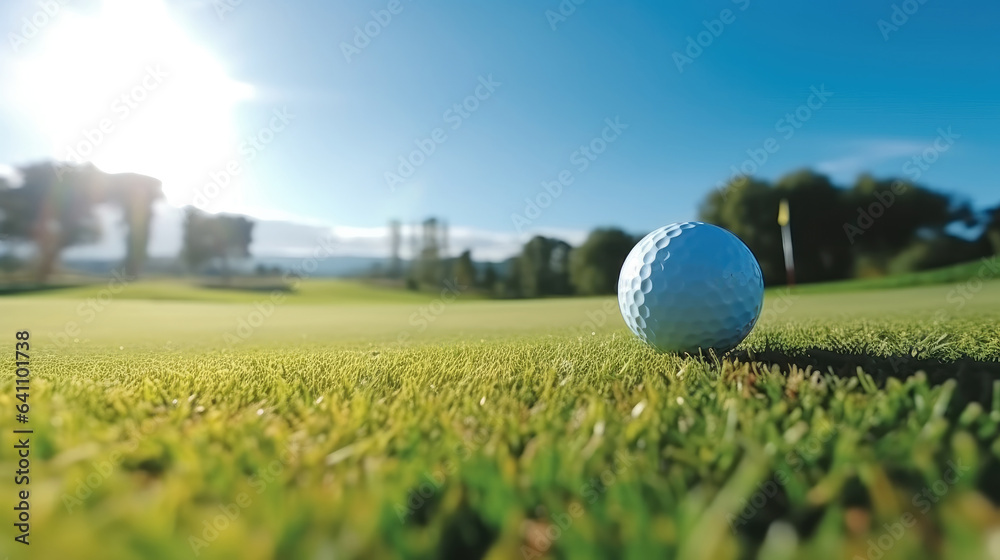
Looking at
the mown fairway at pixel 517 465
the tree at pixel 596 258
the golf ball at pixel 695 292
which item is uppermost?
the tree at pixel 596 258

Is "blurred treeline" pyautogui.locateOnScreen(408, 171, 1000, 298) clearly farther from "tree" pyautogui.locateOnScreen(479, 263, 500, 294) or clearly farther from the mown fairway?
the mown fairway

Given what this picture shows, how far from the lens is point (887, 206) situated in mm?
32000

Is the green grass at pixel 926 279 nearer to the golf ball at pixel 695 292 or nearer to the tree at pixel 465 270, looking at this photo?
the tree at pixel 465 270

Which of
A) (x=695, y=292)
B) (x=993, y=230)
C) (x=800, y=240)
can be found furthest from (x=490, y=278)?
(x=695, y=292)

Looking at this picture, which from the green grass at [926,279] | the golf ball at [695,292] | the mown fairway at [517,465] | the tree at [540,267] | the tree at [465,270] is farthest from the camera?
the tree at [465,270]

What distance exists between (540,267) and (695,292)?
25.4 m

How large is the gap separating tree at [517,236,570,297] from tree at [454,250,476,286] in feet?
8.46

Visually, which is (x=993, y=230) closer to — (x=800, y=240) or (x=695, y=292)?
(x=800, y=240)

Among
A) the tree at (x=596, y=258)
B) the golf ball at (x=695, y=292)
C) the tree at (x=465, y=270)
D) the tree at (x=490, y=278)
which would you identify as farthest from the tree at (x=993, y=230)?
the golf ball at (x=695, y=292)

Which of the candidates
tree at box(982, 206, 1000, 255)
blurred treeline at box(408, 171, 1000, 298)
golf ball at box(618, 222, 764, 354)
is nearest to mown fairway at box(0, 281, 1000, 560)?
golf ball at box(618, 222, 764, 354)

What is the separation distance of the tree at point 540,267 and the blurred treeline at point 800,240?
0.16 feet

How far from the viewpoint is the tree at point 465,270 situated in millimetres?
30453

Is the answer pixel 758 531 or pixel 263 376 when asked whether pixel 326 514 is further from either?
pixel 263 376

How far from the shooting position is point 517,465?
1.70 metres
